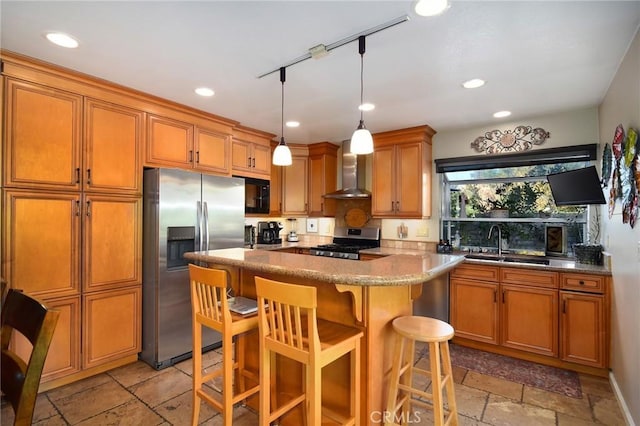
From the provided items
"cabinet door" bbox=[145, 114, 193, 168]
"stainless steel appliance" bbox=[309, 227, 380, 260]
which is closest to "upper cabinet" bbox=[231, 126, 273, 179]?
"cabinet door" bbox=[145, 114, 193, 168]

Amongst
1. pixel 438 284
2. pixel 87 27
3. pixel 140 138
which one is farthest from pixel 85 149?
pixel 438 284

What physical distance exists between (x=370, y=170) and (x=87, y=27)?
3.43 metres

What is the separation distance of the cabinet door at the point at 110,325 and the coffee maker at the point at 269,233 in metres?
1.89

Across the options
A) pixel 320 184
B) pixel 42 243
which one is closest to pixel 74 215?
pixel 42 243

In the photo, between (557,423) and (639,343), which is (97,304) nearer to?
(557,423)

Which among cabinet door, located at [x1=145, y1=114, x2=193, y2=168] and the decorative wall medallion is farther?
the decorative wall medallion

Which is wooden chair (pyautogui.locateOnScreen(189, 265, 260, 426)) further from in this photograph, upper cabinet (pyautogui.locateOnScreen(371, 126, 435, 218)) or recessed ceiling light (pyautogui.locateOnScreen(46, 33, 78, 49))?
upper cabinet (pyautogui.locateOnScreen(371, 126, 435, 218))

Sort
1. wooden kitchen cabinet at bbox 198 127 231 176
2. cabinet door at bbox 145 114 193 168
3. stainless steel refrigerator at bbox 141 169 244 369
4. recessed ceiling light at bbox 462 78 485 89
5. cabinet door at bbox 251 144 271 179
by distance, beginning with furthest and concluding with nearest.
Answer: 1. cabinet door at bbox 251 144 271 179
2. wooden kitchen cabinet at bbox 198 127 231 176
3. cabinet door at bbox 145 114 193 168
4. stainless steel refrigerator at bbox 141 169 244 369
5. recessed ceiling light at bbox 462 78 485 89

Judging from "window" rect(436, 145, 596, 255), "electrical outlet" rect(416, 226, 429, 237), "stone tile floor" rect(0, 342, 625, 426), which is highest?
"window" rect(436, 145, 596, 255)

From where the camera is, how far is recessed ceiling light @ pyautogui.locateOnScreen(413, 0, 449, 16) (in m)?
1.59

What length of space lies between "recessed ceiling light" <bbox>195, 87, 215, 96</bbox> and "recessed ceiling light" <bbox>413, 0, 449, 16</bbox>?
1.85 metres

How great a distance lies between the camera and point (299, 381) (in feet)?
6.79

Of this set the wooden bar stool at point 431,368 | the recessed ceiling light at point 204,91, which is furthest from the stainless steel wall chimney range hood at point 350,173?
the wooden bar stool at point 431,368

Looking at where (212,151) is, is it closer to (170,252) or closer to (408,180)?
(170,252)
